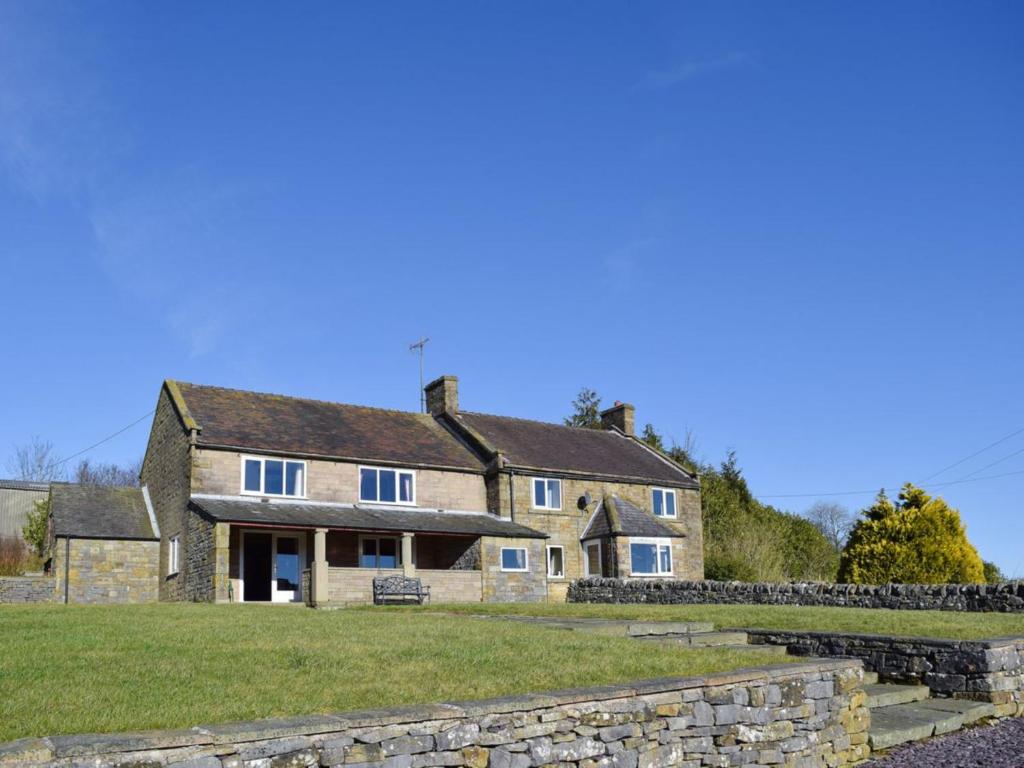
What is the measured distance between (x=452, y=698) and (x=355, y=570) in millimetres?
21107

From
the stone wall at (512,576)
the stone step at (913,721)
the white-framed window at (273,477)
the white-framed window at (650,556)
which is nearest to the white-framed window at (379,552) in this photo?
the white-framed window at (273,477)

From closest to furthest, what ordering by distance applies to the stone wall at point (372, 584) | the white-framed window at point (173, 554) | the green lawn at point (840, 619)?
the green lawn at point (840, 619)
the stone wall at point (372, 584)
the white-framed window at point (173, 554)

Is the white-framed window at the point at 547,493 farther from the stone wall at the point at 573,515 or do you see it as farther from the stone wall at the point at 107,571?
the stone wall at the point at 107,571

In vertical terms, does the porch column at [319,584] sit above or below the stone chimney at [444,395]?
below

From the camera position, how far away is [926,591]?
2080 centimetres

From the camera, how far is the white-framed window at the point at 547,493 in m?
37.2

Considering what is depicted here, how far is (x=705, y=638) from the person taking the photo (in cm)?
1362

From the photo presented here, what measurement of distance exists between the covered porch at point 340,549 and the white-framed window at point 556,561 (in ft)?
8.96

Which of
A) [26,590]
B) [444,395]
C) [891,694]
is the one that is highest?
[444,395]

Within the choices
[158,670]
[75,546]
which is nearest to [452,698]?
[158,670]

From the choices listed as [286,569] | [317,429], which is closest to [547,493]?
[317,429]

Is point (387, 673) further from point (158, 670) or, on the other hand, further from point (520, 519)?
point (520, 519)

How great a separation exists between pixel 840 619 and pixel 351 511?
19734 millimetres

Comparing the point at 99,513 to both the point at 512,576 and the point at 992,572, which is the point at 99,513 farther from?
the point at 992,572
